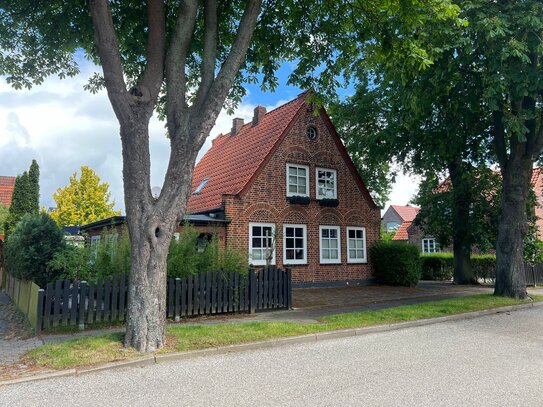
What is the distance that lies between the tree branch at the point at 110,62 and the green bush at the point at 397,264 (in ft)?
51.1

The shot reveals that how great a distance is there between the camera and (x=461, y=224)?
2198 centimetres

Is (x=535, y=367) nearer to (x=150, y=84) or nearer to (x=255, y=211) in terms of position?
(x=150, y=84)

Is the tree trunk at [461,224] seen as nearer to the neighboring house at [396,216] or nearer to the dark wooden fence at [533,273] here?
the dark wooden fence at [533,273]

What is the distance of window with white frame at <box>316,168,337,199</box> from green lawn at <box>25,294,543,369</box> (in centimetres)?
866

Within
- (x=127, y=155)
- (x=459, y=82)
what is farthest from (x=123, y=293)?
(x=459, y=82)

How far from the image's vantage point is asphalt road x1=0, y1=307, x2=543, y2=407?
4.93 m

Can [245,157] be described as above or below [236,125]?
below

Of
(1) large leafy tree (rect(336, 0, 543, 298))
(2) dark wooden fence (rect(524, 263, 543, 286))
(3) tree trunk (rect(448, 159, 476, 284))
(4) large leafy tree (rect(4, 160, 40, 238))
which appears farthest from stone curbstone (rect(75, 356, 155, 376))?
(2) dark wooden fence (rect(524, 263, 543, 286))

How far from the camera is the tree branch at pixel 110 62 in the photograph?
7.20 m

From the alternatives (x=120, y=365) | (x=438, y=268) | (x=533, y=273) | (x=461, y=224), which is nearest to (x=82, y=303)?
(x=120, y=365)

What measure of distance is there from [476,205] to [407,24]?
15.3 meters

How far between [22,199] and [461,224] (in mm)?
23345

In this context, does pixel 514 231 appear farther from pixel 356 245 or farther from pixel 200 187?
pixel 200 187

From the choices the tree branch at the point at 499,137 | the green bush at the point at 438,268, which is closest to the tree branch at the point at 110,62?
the tree branch at the point at 499,137
